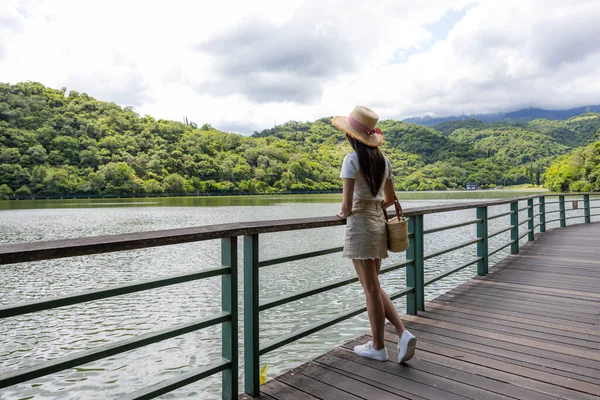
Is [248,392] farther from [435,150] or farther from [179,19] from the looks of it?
[435,150]

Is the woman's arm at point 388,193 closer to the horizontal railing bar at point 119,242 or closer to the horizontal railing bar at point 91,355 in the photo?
the horizontal railing bar at point 119,242

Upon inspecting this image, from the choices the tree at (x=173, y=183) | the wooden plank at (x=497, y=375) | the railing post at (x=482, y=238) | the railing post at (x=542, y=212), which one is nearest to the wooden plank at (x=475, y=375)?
the wooden plank at (x=497, y=375)

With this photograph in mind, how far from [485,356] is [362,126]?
5.79 feet

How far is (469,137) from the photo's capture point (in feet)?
491

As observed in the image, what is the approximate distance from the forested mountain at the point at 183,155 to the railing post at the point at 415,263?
207 feet

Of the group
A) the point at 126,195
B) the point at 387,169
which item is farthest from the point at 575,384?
the point at 126,195

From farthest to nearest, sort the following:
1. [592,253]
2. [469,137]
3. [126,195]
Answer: [469,137] → [126,195] → [592,253]

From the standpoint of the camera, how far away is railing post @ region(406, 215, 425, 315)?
3463mm

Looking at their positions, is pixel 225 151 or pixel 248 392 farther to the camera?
pixel 225 151

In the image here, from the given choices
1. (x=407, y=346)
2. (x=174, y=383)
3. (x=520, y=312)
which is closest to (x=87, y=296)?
(x=174, y=383)

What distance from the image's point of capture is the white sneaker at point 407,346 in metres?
2.39

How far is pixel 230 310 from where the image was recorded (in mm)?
1993

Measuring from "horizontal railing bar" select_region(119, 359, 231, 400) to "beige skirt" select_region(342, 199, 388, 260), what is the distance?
88 cm

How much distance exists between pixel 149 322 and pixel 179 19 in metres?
51.9
